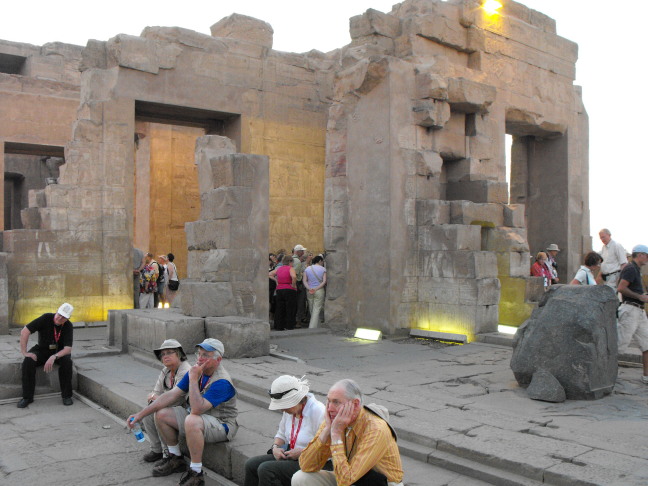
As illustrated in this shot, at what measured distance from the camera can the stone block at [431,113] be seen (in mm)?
10266

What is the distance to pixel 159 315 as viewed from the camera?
8.62 meters

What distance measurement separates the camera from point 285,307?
35.6ft

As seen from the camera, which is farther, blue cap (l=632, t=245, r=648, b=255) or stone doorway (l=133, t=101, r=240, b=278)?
stone doorway (l=133, t=101, r=240, b=278)

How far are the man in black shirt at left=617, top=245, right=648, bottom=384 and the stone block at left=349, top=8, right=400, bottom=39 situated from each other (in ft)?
19.7

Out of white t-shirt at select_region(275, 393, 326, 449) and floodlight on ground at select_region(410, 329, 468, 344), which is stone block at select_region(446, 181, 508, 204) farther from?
white t-shirt at select_region(275, 393, 326, 449)

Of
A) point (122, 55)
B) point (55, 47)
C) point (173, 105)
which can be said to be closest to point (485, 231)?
point (173, 105)

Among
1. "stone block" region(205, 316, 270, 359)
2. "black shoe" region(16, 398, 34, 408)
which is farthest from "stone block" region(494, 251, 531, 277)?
"black shoe" region(16, 398, 34, 408)

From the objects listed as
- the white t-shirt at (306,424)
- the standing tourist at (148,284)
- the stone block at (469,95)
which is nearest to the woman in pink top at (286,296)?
the standing tourist at (148,284)

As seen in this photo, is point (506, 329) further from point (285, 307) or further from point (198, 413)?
point (198, 413)

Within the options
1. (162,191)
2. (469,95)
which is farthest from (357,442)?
(162,191)

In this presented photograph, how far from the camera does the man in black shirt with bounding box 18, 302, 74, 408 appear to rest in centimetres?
700

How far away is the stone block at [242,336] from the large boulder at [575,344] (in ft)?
10.3

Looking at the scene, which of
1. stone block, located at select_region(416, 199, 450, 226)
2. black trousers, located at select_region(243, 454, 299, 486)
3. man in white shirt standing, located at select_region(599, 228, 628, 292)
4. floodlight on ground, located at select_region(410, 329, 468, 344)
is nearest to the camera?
black trousers, located at select_region(243, 454, 299, 486)

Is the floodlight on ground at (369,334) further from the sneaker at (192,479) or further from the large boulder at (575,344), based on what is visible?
the sneaker at (192,479)
